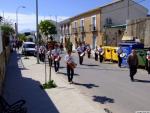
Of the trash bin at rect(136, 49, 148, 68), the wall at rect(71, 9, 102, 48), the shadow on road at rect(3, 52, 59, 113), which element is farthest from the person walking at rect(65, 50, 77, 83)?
the wall at rect(71, 9, 102, 48)

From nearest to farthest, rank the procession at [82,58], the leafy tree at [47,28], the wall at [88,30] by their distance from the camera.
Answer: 1. the procession at [82,58]
2. the leafy tree at [47,28]
3. the wall at [88,30]

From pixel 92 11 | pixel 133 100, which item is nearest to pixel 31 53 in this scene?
pixel 92 11

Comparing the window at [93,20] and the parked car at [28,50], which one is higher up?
the window at [93,20]

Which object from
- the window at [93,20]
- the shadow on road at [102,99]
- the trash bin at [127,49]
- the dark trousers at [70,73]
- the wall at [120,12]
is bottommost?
the shadow on road at [102,99]

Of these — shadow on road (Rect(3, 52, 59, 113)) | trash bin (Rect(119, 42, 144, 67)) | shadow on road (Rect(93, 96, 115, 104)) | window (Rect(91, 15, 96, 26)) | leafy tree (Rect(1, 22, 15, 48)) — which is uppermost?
window (Rect(91, 15, 96, 26))

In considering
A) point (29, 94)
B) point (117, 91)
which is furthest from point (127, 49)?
point (29, 94)

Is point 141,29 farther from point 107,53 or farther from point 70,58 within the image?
point 70,58

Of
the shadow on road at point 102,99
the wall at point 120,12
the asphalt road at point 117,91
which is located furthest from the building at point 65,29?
the shadow on road at point 102,99

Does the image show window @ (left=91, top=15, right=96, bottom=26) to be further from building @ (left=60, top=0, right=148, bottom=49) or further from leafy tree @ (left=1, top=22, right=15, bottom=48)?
leafy tree @ (left=1, top=22, right=15, bottom=48)

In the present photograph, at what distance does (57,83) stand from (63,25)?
63511 millimetres

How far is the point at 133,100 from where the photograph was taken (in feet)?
42.6

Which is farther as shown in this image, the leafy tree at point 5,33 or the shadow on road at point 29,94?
the leafy tree at point 5,33

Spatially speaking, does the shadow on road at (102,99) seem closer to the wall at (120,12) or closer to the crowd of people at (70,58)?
the crowd of people at (70,58)

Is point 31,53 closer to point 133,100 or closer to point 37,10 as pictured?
point 37,10
